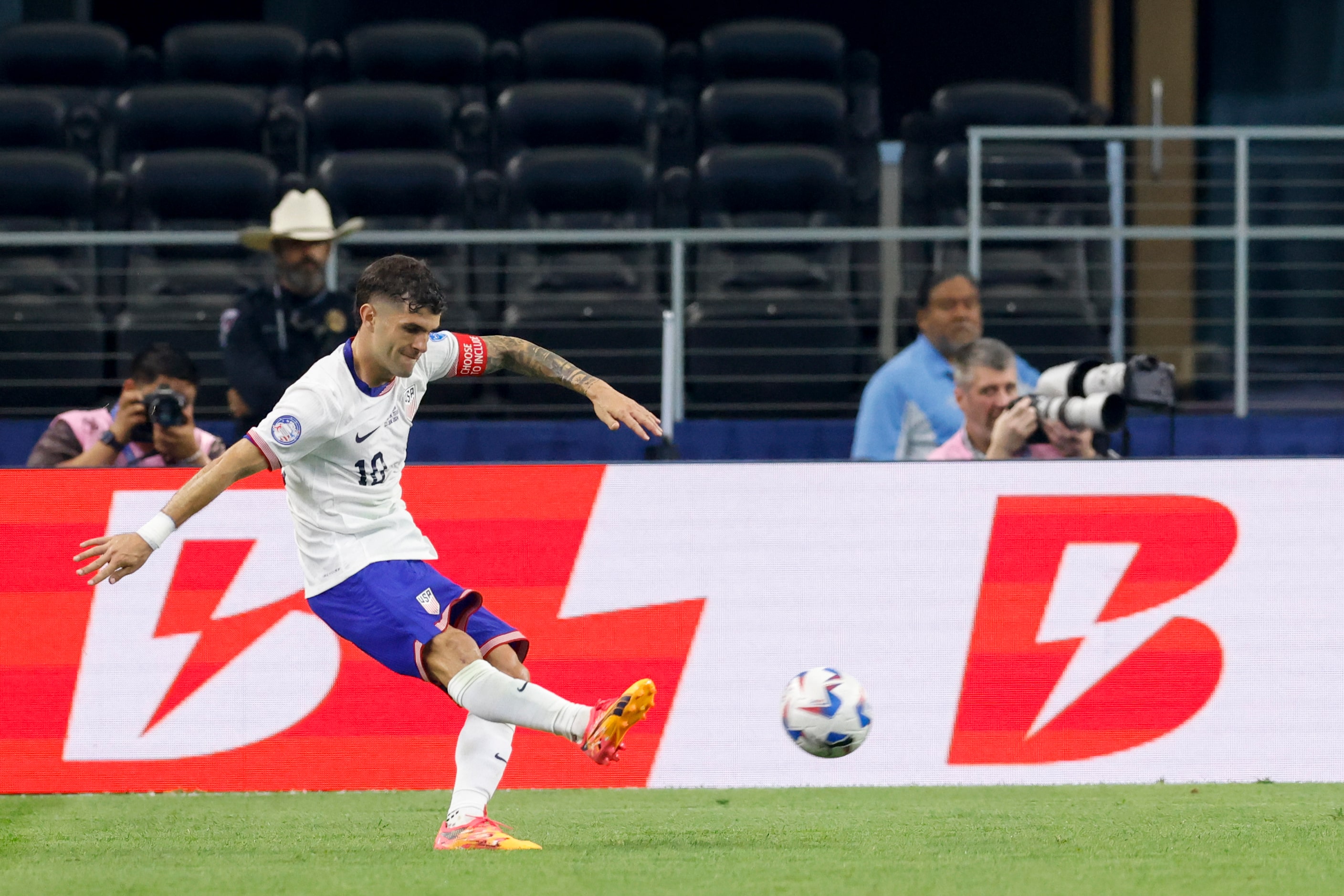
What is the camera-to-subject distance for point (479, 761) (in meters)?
5.09

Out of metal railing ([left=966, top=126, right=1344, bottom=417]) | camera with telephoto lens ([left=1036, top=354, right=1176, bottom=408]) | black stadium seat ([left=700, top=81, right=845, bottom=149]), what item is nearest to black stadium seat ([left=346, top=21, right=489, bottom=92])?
black stadium seat ([left=700, top=81, right=845, bottom=149])

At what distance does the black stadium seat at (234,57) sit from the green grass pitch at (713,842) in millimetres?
5723

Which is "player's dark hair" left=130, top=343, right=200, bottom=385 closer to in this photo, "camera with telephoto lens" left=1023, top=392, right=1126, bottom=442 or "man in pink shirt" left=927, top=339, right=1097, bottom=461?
Result: "man in pink shirt" left=927, top=339, right=1097, bottom=461

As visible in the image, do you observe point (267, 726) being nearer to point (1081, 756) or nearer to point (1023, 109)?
point (1081, 756)

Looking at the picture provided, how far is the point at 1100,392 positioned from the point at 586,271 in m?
3.14

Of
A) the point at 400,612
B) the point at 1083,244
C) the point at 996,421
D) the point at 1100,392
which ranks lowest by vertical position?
the point at 400,612

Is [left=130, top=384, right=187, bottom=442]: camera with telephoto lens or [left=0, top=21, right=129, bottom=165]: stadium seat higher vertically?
[left=0, top=21, right=129, bottom=165]: stadium seat

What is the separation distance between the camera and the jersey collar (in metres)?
5.06

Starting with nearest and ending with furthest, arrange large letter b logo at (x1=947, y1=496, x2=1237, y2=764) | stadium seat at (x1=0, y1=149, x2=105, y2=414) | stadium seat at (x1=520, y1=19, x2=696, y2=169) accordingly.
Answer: large letter b logo at (x1=947, y1=496, x2=1237, y2=764) → stadium seat at (x1=0, y1=149, x2=105, y2=414) → stadium seat at (x1=520, y1=19, x2=696, y2=169)

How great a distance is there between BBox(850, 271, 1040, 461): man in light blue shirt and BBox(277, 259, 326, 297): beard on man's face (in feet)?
7.97

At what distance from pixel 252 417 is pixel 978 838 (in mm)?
3879

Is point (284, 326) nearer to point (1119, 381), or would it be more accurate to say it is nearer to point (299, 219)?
point (299, 219)

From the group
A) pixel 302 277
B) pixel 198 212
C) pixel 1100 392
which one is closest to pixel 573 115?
pixel 198 212

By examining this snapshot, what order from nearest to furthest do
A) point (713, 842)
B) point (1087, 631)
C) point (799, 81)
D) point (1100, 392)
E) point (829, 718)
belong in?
point (713, 842), point (829, 718), point (1087, 631), point (1100, 392), point (799, 81)
